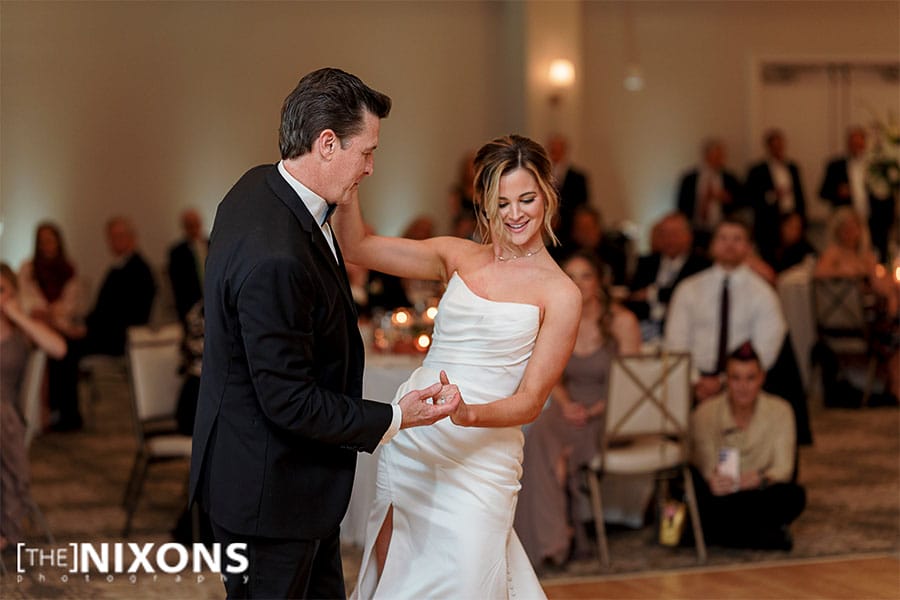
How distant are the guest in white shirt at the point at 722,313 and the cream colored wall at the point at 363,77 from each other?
542 cm

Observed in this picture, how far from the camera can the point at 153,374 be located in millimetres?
5688

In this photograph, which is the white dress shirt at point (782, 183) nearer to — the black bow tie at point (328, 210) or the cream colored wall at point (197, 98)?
the cream colored wall at point (197, 98)

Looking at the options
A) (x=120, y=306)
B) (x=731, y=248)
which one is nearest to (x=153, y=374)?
(x=731, y=248)

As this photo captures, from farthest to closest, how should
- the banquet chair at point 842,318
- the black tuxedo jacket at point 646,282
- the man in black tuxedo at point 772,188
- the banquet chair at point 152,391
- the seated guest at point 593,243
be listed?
the man in black tuxedo at point 772,188 < the seated guest at point 593,243 < the banquet chair at point 842,318 < the black tuxedo jacket at point 646,282 < the banquet chair at point 152,391

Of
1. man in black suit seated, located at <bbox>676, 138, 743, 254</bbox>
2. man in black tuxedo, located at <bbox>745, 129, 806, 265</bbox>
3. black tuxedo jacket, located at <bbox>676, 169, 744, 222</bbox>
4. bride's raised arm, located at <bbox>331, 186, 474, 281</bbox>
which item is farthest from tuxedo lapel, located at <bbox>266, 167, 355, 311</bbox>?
black tuxedo jacket, located at <bbox>676, 169, 744, 222</bbox>

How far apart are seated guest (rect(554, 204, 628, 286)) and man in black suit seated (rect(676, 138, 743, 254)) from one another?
283 centimetres

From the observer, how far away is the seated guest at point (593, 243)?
30.9 feet

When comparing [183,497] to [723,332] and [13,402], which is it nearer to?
[13,402]

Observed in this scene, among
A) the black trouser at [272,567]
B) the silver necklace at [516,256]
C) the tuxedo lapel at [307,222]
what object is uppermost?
the tuxedo lapel at [307,222]

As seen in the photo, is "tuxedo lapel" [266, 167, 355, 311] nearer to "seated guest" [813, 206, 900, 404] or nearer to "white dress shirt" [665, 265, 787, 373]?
"white dress shirt" [665, 265, 787, 373]

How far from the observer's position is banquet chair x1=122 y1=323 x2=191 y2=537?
555 centimetres

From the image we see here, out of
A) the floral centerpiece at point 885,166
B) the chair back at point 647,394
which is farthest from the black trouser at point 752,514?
the floral centerpiece at point 885,166

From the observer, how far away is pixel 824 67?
43.8ft

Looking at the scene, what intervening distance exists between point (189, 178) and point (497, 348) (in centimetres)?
955
